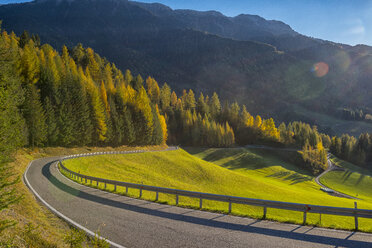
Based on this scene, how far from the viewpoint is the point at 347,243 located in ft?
27.7

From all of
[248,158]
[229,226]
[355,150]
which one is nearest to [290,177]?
[248,158]

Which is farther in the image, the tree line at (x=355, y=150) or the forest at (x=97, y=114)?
the tree line at (x=355, y=150)

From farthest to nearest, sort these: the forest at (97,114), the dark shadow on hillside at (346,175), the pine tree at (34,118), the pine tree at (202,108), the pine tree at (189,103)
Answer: the pine tree at (189,103) < the pine tree at (202,108) < the dark shadow on hillside at (346,175) < the pine tree at (34,118) < the forest at (97,114)

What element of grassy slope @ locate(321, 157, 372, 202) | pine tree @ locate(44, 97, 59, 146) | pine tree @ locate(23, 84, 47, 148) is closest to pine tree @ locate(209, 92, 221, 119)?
grassy slope @ locate(321, 157, 372, 202)

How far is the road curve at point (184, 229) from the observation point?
340 inches

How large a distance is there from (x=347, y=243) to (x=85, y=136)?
56676 millimetres

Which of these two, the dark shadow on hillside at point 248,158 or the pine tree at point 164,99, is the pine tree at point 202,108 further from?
the dark shadow on hillside at point 248,158

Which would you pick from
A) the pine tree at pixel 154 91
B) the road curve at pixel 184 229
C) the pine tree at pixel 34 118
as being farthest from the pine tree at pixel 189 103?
the road curve at pixel 184 229

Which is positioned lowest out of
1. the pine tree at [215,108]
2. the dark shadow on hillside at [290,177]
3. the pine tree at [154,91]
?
the dark shadow on hillside at [290,177]

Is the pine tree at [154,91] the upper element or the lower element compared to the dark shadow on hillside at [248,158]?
Result: upper

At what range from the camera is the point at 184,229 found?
10.2 m

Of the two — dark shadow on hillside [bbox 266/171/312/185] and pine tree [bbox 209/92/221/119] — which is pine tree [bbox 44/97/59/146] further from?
pine tree [bbox 209/92/221/119]

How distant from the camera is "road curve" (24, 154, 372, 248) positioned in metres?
8.64

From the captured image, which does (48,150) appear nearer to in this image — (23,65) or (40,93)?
(40,93)
